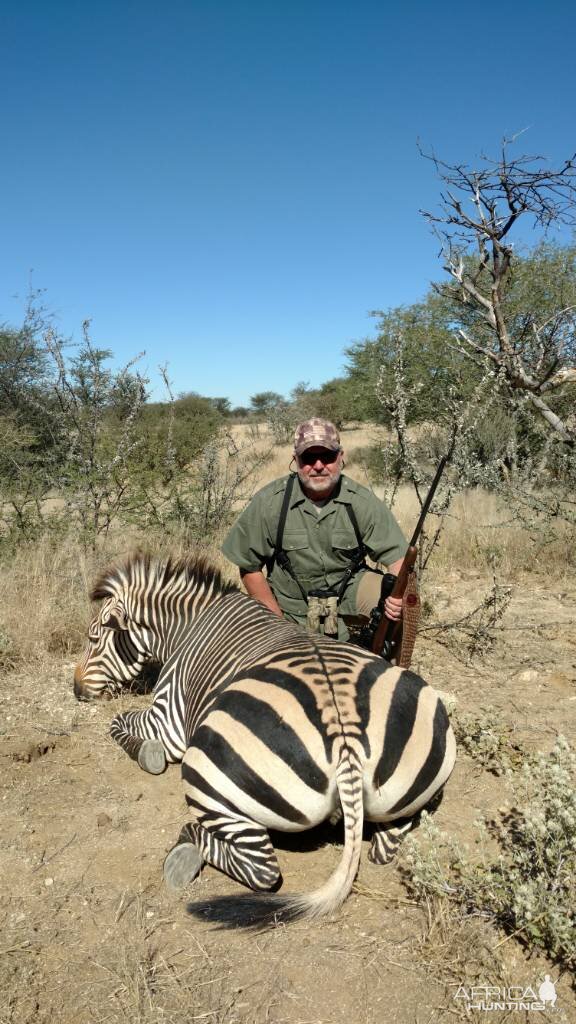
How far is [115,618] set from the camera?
390 cm

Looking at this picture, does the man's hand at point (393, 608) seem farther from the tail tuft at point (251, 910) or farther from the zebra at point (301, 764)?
the tail tuft at point (251, 910)

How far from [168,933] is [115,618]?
1.88 meters

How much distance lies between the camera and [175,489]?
693cm

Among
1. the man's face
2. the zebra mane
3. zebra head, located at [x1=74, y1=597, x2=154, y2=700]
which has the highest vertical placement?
the man's face

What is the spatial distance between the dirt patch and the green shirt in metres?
1.36

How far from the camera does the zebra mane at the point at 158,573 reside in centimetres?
386

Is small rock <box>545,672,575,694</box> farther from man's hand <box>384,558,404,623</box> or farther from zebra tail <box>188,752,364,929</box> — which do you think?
zebra tail <box>188,752,364,929</box>

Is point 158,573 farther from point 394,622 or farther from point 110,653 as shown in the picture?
point 394,622

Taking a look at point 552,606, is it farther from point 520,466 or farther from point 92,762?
point 520,466

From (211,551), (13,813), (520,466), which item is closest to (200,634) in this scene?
(13,813)

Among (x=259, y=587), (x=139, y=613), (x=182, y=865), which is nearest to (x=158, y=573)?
(x=139, y=613)

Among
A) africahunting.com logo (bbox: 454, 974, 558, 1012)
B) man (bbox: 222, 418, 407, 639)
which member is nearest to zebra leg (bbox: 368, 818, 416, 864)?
africahunting.com logo (bbox: 454, 974, 558, 1012)

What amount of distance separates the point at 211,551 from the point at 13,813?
368 cm

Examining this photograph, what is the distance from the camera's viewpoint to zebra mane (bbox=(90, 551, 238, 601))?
3855 mm
